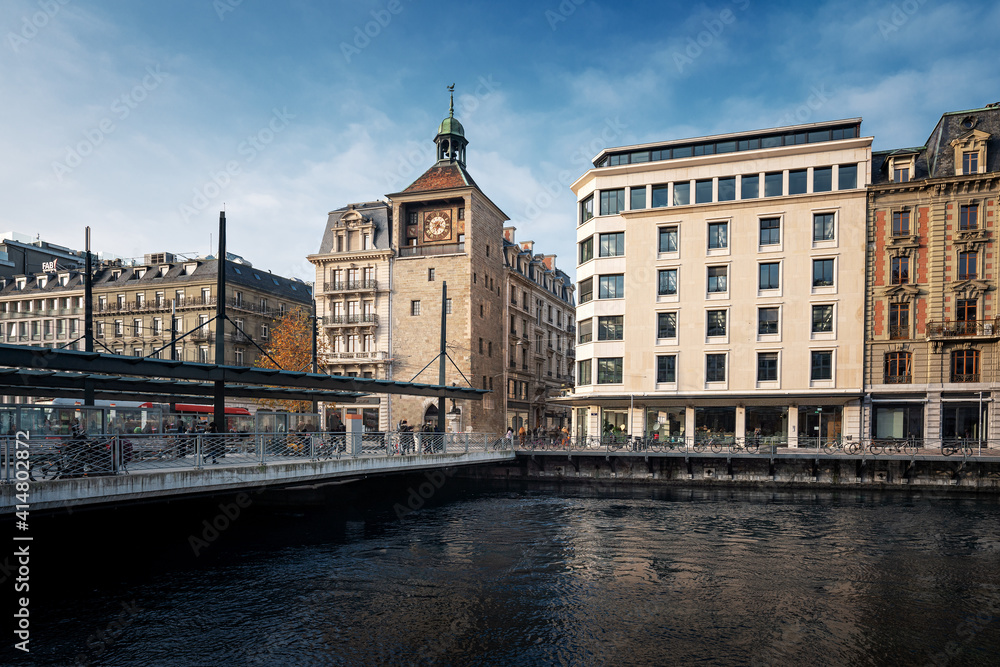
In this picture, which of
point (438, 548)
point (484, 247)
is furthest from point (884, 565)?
point (484, 247)

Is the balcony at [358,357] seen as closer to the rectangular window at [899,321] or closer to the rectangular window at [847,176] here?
the rectangular window at [847,176]

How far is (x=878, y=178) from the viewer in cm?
4709

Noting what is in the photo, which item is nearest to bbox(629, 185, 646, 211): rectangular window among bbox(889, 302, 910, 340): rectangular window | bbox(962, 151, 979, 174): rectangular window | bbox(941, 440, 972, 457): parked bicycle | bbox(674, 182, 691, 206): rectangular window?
bbox(674, 182, 691, 206): rectangular window

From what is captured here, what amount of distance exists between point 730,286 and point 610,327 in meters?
9.23

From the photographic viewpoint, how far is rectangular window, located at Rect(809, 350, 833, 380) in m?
45.7

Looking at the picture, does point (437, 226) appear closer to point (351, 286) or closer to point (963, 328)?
point (351, 286)

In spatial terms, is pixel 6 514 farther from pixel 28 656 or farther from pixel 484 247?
pixel 484 247

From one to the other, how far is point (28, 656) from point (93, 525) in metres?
9.52

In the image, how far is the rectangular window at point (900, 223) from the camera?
45250 mm

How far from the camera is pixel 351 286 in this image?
6066cm

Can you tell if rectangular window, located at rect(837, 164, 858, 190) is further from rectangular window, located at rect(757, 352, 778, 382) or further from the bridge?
the bridge

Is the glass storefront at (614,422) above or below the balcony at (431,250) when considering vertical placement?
below

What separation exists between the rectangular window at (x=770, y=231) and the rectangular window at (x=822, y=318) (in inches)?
219

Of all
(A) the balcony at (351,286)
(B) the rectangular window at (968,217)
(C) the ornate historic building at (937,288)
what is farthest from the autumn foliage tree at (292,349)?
(B) the rectangular window at (968,217)
